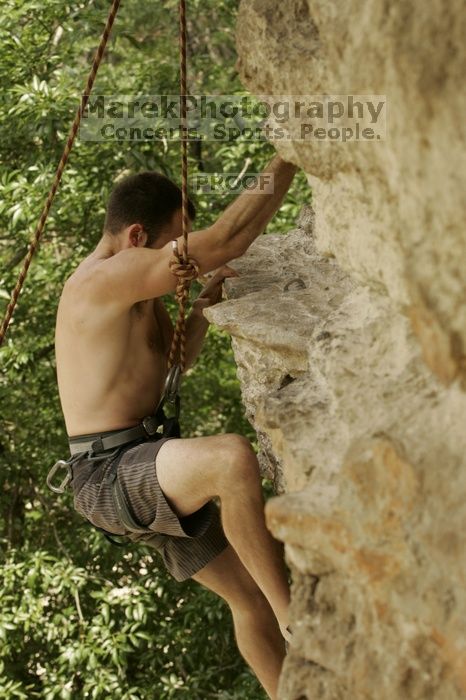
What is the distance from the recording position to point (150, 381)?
3252 millimetres

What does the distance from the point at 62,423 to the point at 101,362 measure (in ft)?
9.57

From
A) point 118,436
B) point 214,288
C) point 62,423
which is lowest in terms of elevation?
point 62,423

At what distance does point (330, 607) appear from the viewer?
6.53 feet

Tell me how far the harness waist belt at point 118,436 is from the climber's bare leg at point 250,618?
1.49 feet

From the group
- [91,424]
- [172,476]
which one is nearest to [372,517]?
[172,476]

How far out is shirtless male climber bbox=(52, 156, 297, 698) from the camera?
2.89 metres

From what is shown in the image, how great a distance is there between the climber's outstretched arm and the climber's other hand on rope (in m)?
0.27

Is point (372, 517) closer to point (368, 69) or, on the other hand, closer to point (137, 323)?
point (368, 69)

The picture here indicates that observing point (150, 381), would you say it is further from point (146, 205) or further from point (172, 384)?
point (146, 205)

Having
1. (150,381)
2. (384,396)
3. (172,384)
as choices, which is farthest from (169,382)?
(384,396)
